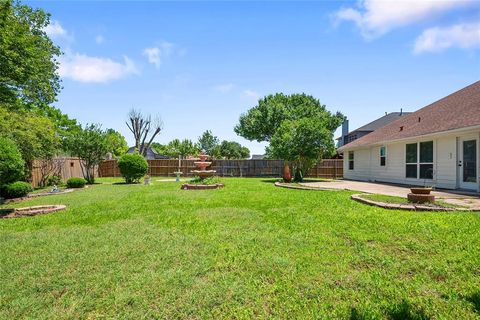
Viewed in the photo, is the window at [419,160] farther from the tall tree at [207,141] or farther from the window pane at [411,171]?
the tall tree at [207,141]

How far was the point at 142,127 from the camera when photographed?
127ft

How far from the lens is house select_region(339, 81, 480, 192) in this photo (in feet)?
32.6

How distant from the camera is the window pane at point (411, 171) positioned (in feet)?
41.9

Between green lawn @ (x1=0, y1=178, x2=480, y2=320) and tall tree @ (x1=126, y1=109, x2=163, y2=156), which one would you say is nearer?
green lawn @ (x1=0, y1=178, x2=480, y2=320)

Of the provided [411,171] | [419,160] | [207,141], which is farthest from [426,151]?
[207,141]

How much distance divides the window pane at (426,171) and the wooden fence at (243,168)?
36.0 feet

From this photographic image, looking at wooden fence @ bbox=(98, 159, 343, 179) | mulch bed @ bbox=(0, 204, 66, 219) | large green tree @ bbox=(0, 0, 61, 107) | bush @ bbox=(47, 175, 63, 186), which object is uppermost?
large green tree @ bbox=(0, 0, 61, 107)

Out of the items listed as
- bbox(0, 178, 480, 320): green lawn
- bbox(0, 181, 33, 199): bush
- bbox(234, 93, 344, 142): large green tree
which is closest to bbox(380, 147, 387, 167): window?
bbox(0, 178, 480, 320): green lawn

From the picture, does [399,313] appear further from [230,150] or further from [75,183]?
[230,150]

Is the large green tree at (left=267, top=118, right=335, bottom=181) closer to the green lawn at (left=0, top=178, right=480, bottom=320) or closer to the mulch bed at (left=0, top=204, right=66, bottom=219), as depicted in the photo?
the green lawn at (left=0, top=178, right=480, bottom=320)

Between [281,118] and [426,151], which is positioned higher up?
[281,118]

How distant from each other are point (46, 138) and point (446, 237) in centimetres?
1681

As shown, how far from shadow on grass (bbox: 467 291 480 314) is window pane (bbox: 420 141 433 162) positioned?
35.4 ft

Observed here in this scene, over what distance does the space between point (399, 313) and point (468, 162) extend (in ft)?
33.2
